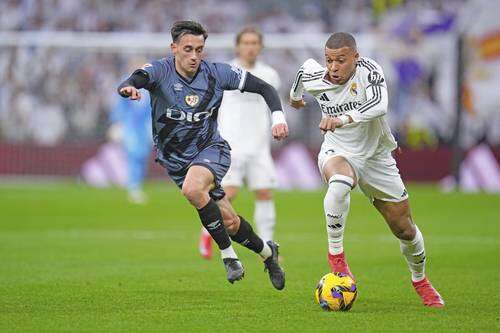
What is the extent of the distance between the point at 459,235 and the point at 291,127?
11.2m

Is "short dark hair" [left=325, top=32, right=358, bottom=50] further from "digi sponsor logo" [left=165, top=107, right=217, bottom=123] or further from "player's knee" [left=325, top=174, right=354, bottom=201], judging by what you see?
"digi sponsor logo" [left=165, top=107, right=217, bottom=123]

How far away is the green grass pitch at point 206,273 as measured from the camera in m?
8.12

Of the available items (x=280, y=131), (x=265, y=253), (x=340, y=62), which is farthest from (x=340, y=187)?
(x=265, y=253)

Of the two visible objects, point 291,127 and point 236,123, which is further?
point 291,127

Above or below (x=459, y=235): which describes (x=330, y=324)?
above

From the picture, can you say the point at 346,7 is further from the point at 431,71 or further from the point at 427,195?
the point at 427,195

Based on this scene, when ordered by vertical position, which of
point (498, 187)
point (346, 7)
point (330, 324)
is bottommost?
point (498, 187)

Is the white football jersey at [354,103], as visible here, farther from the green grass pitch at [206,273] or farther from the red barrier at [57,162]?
the red barrier at [57,162]

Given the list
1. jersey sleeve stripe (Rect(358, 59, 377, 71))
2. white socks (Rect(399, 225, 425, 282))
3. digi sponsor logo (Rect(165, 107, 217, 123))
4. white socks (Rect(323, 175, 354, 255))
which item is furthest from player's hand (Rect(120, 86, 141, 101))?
white socks (Rect(399, 225, 425, 282))

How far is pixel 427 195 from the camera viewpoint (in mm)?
24062

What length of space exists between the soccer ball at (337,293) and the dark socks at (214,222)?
106 cm

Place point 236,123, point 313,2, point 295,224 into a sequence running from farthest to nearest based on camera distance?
point 313,2 → point 295,224 → point 236,123

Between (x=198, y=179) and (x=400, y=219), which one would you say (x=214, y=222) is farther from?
(x=400, y=219)

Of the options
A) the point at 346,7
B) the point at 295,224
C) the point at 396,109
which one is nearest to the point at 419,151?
the point at 396,109
